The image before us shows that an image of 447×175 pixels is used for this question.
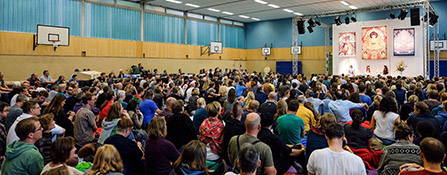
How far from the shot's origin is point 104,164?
2719mm

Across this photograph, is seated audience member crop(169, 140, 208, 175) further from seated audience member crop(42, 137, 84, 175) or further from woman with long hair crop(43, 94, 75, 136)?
woman with long hair crop(43, 94, 75, 136)

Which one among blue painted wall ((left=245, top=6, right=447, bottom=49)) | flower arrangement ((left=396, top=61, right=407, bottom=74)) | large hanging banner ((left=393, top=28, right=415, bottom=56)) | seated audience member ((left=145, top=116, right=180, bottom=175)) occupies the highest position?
blue painted wall ((left=245, top=6, right=447, bottom=49))

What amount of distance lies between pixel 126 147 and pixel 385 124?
4.12 m

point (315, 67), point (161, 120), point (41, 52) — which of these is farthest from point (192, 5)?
point (161, 120)

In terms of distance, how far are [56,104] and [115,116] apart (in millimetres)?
1456

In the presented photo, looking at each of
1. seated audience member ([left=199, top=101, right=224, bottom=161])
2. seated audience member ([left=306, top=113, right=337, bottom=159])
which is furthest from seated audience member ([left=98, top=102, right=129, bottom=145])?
seated audience member ([left=306, top=113, right=337, bottom=159])

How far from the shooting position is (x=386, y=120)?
16.5 feet

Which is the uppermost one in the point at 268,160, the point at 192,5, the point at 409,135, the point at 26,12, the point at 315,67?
the point at 192,5

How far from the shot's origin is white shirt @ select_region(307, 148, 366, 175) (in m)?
2.83

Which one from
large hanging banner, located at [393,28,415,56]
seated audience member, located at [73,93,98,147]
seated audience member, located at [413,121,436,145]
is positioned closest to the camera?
seated audience member, located at [413,121,436,145]

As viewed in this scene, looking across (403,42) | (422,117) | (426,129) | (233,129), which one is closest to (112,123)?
(233,129)

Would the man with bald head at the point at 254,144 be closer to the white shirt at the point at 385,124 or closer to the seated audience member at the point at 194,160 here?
the seated audience member at the point at 194,160

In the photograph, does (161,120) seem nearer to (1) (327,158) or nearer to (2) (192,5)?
(1) (327,158)

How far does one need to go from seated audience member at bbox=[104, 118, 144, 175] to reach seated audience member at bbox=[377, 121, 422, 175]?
2.90 meters
